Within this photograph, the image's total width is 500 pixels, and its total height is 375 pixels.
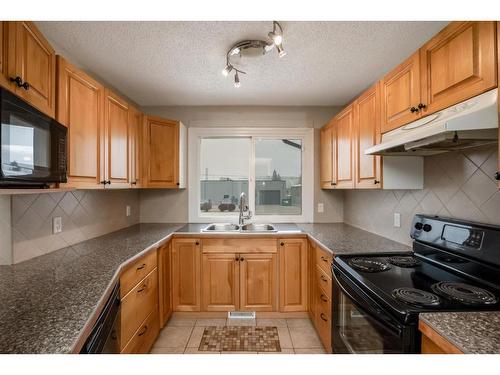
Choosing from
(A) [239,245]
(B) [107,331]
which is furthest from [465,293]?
(A) [239,245]

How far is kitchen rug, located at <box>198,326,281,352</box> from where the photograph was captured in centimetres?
198

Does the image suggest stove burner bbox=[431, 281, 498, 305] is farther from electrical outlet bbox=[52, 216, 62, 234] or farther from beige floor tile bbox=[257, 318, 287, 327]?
electrical outlet bbox=[52, 216, 62, 234]

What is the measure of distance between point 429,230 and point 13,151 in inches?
83.2

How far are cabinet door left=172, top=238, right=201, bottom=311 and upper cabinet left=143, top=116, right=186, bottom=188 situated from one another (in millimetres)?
685

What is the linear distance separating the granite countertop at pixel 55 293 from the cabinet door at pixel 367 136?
5.72 feet

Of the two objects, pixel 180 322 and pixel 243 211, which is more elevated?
pixel 243 211

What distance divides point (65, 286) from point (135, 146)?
153cm

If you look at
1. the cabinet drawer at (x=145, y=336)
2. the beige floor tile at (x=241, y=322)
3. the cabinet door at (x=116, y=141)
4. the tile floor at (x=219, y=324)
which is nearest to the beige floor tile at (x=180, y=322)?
the tile floor at (x=219, y=324)

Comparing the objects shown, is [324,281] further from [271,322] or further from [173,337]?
[173,337]

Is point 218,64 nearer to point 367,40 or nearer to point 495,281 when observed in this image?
point 367,40

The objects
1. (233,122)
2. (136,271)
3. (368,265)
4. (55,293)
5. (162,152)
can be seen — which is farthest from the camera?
(233,122)

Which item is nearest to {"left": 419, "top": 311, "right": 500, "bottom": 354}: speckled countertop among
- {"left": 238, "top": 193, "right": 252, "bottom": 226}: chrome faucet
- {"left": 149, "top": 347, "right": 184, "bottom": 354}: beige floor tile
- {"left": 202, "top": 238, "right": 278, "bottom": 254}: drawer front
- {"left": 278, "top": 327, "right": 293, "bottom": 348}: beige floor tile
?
{"left": 278, "top": 327, "right": 293, "bottom": 348}: beige floor tile

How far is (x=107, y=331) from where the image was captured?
3.58 feet

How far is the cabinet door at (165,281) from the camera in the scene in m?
2.15
